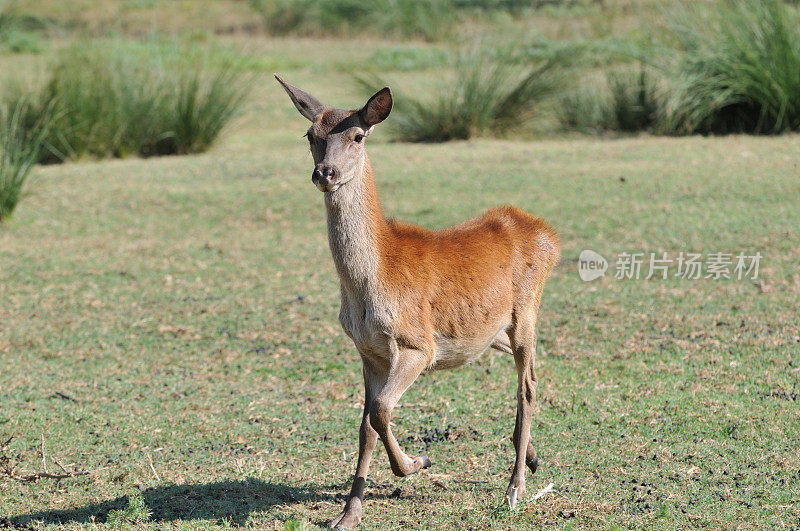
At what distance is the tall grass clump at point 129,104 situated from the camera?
13.2m

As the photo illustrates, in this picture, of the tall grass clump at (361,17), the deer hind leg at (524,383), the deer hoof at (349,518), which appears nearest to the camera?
the deer hoof at (349,518)

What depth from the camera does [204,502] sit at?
15.3 ft

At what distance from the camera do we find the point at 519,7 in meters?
26.4

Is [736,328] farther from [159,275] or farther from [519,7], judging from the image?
[519,7]

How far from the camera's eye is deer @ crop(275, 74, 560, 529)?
13.2 feet

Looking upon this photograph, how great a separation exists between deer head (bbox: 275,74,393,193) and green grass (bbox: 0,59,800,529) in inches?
60.0

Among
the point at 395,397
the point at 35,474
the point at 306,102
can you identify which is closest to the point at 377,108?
the point at 306,102

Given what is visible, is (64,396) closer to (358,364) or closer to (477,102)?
(358,364)

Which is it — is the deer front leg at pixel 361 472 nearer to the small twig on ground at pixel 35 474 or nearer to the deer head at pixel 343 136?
the deer head at pixel 343 136

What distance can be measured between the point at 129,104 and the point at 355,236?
33.3ft

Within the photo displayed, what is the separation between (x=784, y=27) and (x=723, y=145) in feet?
5.67

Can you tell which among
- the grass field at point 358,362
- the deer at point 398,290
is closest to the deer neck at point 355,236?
the deer at point 398,290

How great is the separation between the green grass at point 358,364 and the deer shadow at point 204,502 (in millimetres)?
15

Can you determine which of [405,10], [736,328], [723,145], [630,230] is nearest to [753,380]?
[736,328]
